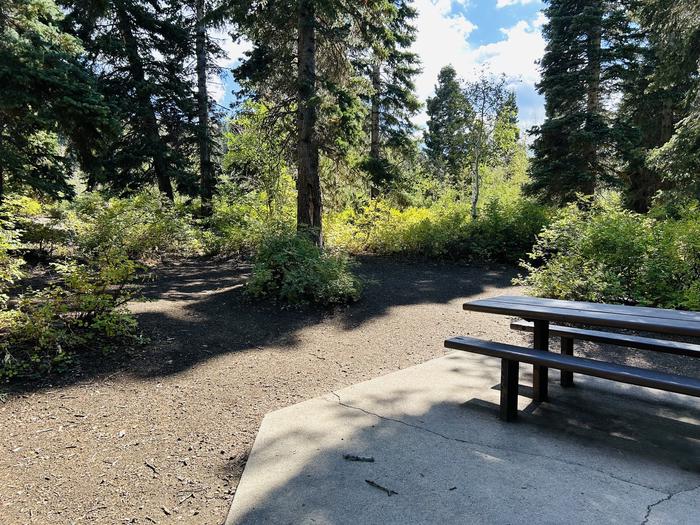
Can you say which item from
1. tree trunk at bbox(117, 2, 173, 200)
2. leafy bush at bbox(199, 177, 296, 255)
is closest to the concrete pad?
leafy bush at bbox(199, 177, 296, 255)

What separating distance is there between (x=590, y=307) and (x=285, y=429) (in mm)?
2418

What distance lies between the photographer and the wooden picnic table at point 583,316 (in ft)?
7.99

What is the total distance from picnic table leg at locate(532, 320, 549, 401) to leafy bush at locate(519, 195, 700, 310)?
8.12ft

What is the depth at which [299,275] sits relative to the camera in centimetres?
633

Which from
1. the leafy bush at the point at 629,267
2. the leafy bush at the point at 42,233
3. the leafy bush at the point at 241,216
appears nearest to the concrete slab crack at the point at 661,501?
the leafy bush at the point at 629,267

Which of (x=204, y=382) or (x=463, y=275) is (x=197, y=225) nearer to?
(x=463, y=275)

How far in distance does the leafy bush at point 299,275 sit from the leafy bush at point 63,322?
88.1 inches

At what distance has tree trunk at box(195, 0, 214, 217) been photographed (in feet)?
45.5

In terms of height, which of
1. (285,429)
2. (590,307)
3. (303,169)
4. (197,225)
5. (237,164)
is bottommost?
(285,429)

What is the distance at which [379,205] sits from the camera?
1213 centimetres

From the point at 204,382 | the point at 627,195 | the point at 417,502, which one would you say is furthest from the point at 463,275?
the point at 627,195

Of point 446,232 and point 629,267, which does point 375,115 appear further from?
point 629,267

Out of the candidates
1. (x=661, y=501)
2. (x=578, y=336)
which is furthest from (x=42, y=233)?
(x=661, y=501)

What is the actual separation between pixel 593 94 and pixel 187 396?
54.6ft
